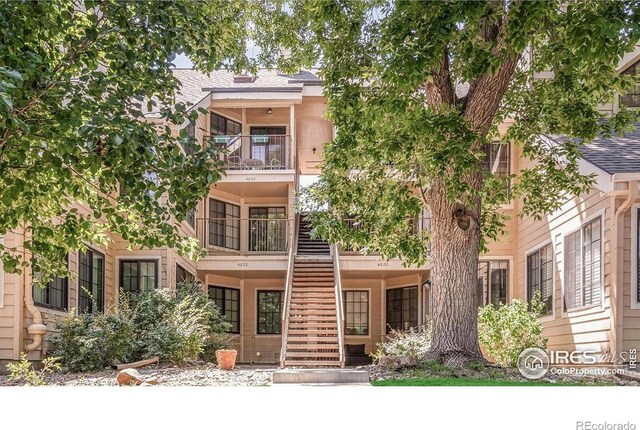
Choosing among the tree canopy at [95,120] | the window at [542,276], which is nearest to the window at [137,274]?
the window at [542,276]

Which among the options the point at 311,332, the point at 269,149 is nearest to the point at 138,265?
the point at 311,332

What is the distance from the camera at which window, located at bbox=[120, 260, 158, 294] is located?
16766mm

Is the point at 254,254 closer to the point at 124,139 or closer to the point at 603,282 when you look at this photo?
the point at 603,282

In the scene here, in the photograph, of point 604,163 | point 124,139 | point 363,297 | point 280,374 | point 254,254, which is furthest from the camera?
point 363,297

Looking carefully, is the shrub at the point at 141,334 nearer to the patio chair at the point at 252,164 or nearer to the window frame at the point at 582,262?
the patio chair at the point at 252,164

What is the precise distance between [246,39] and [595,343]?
24.9ft

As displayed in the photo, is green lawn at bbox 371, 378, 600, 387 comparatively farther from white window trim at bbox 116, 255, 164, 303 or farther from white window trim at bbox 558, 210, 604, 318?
white window trim at bbox 116, 255, 164, 303

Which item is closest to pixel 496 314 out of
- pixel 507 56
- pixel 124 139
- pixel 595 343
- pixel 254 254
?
pixel 595 343

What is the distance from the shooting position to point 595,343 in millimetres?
11797

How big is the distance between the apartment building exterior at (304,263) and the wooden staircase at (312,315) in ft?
0.10

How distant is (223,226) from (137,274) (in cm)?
435

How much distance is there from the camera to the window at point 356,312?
21.7 meters

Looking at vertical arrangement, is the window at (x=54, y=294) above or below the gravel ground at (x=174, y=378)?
above

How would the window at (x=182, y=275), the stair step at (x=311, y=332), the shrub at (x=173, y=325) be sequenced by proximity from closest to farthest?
the shrub at (x=173, y=325) → the stair step at (x=311, y=332) → the window at (x=182, y=275)
